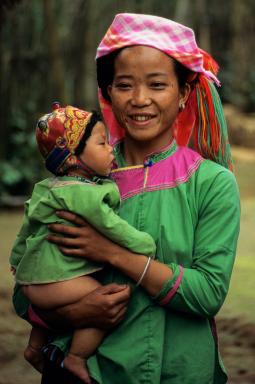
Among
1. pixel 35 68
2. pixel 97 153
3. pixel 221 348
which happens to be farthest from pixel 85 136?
pixel 35 68

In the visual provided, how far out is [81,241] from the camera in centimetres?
222

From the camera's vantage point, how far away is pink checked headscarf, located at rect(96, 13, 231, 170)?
2.28 m

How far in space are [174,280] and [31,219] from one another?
47cm

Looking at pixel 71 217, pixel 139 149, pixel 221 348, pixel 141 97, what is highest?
pixel 141 97

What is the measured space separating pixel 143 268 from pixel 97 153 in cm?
38

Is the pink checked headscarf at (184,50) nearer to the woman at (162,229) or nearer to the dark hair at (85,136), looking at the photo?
the woman at (162,229)

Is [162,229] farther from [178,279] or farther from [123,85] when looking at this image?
[123,85]

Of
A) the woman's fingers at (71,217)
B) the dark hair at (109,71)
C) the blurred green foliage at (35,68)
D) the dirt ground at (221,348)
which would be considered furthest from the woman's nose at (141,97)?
the blurred green foliage at (35,68)

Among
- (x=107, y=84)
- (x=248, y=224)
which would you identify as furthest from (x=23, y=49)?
(x=107, y=84)

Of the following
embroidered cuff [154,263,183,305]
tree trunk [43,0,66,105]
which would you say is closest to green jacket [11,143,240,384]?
embroidered cuff [154,263,183,305]

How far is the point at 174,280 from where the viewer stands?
219 centimetres

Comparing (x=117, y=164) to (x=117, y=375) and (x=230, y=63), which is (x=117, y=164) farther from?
(x=230, y=63)

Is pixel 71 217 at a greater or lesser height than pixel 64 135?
lesser

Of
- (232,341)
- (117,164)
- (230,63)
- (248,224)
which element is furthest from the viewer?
(230,63)
